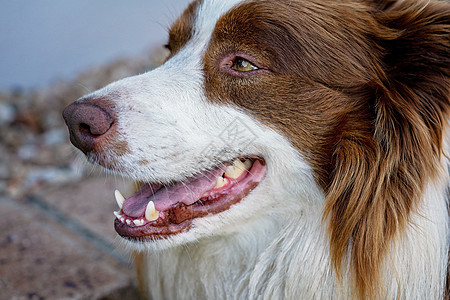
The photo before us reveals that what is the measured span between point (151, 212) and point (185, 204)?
0.48 ft

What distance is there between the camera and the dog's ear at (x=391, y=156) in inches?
75.2

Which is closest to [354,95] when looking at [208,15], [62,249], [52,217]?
[208,15]

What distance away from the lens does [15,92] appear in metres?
6.27

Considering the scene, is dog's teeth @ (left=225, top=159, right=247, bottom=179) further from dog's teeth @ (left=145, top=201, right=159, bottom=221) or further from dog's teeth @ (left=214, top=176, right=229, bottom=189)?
dog's teeth @ (left=145, top=201, right=159, bottom=221)

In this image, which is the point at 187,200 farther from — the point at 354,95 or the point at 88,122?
the point at 354,95

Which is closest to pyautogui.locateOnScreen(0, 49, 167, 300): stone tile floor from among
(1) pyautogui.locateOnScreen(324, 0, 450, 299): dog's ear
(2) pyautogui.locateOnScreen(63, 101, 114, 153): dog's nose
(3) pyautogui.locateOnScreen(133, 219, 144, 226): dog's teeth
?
(2) pyautogui.locateOnScreen(63, 101, 114, 153): dog's nose

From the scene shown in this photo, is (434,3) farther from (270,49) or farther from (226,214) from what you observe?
(226,214)

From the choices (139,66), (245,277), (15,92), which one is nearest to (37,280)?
(245,277)

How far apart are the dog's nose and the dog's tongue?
0.30m

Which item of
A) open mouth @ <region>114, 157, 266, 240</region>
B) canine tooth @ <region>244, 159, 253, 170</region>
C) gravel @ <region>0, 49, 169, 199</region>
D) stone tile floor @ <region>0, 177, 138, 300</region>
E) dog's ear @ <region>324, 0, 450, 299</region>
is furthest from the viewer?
gravel @ <region>0, 49, 169, 199</region>

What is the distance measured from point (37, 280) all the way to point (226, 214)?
1.15m

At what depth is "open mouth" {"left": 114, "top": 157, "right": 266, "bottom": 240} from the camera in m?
2.01

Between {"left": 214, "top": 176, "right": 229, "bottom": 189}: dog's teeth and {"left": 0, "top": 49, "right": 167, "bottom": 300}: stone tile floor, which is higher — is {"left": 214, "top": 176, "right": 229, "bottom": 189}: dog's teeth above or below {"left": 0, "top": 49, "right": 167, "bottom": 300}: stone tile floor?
above

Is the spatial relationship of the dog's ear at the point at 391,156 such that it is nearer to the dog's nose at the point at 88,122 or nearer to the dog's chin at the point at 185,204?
the dog's chin at the point at 185,204
